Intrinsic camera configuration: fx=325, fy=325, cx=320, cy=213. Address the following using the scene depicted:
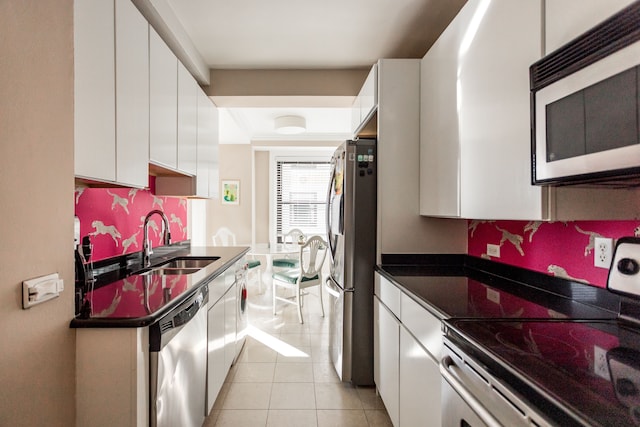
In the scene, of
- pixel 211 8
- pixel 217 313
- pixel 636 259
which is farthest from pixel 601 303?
pixel 211 8

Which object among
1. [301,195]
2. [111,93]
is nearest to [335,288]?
[111,93]

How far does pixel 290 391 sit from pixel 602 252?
2.01 m

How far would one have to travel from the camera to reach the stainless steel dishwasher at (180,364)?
3.98ft

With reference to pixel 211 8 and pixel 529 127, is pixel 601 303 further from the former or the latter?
pixel 211 8

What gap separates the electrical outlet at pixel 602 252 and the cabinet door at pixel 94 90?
1999mm

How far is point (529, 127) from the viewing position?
1.10 metres

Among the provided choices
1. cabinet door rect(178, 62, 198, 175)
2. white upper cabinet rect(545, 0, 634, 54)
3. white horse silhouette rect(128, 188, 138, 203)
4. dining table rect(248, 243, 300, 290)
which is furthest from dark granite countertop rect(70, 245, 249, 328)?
dining table rect(248, 243, 300, 290)

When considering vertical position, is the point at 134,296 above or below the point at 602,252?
below

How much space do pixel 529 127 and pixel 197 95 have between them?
2.40 metres

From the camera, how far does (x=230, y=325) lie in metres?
2.36

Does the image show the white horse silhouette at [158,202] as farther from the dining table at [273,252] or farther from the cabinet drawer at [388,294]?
the cabinet drawer at [388,294]

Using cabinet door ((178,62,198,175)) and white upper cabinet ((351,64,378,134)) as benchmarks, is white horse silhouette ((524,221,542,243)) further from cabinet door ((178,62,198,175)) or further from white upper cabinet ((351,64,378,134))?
cabinet door ((178,62,198,175))

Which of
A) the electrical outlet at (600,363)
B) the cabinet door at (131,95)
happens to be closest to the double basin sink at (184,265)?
the cabinet door at (131,95)

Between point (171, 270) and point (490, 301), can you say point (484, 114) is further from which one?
point (171, 270)
